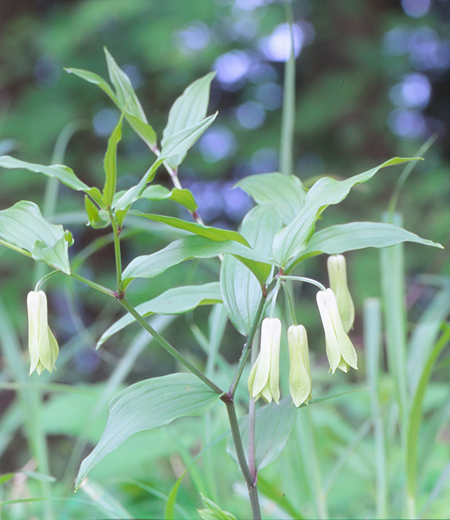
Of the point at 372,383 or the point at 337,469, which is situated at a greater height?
the point at 372,383

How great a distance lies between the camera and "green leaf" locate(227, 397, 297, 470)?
1.38ft

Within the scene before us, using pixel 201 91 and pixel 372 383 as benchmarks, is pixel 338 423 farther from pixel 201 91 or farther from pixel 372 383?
pixel 201 91

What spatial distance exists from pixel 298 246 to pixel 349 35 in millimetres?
2653

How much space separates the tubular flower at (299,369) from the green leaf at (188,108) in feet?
0.78

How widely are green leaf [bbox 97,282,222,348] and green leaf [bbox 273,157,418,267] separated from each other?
99 mm

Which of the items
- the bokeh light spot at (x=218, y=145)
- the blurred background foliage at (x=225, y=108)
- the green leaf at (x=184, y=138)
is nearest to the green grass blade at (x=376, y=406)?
the green leaf at (x=184, y=138)

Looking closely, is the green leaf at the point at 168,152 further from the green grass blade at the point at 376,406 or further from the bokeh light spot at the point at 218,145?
the bokeh light spot at the point at 218,145

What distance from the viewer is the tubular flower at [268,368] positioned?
1.14ft

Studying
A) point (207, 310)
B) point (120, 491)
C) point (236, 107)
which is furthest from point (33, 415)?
point (236, 107)

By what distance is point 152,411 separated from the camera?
37 cm

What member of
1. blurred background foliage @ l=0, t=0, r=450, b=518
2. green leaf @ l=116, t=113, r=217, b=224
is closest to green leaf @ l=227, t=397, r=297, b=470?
green leaf @ l=116, t=113, r=217, b=224

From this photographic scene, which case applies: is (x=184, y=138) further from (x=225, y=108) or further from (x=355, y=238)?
(x=225, y=108)

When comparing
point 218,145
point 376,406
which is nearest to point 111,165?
point 376,406

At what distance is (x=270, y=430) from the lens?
44cm
